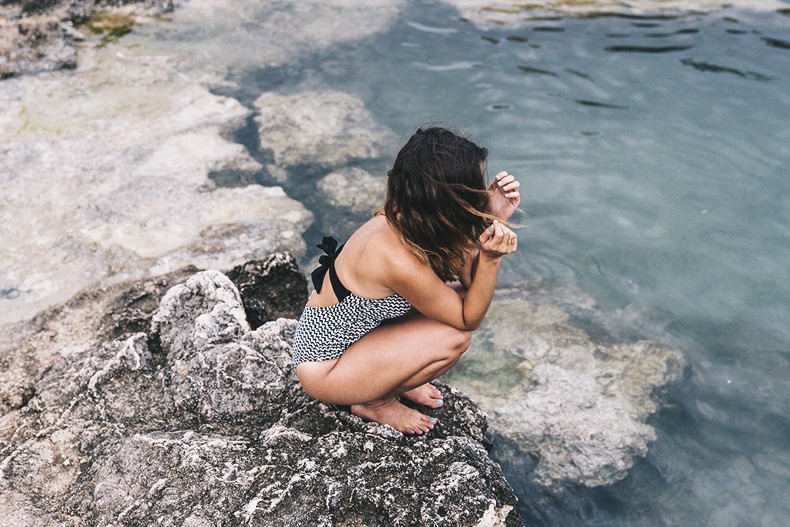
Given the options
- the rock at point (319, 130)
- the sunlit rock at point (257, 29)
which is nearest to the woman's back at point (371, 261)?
the rock at point (319, 130)

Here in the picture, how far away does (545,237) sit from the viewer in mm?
6105

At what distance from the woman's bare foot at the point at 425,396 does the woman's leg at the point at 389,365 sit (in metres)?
0.20

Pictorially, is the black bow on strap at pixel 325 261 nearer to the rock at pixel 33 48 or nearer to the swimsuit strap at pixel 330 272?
the swimsuit strap at pixel 330 272

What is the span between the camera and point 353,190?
6375 mm

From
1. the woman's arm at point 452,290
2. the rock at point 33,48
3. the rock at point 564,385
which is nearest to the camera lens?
the woman's arm at point 452,290

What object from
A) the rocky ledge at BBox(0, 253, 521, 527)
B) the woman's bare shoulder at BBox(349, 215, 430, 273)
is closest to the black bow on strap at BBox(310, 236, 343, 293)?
the woman's bare shoulder at BBox(349, 215, 430, 273)

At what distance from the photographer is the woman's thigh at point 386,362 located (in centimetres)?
315

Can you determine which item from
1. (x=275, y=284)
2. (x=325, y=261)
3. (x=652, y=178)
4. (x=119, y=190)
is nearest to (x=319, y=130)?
(x=119, y=190)

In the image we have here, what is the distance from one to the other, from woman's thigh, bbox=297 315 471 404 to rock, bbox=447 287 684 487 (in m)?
1.31

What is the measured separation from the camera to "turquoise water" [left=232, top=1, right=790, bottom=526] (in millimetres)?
4258

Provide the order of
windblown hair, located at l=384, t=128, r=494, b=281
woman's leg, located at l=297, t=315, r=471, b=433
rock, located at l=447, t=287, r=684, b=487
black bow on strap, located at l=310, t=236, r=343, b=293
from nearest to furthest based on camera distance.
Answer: windblown hair, located at l=384, t=128, r=494, b=281 < woman's leg, located at l=297, t=315, r=471, b=433 < black bow on strap, located at l=310, t=236, r=343, b=293 < rock, located at l=447, t=287, r=684, b=487

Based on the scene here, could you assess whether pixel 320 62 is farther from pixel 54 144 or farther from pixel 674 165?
pixel 674 165

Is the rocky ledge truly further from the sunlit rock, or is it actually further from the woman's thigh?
the sunlit rock

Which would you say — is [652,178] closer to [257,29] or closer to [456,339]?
[456,339]
